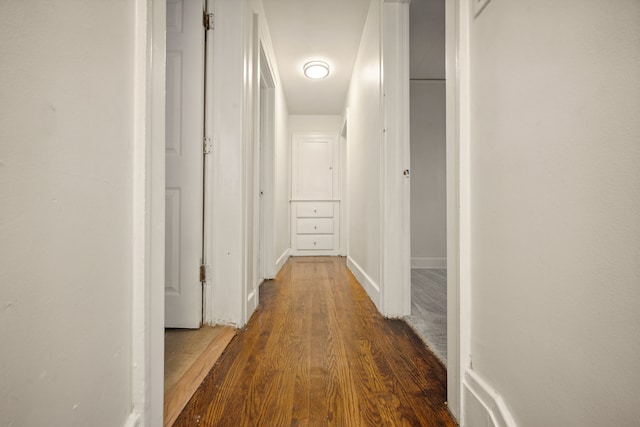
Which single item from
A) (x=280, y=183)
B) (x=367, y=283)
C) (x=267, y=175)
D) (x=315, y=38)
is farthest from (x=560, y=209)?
(x=280, y=183)

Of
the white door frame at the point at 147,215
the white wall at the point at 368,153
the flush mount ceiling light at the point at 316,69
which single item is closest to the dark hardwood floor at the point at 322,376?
the white door frame at the point at 147,215

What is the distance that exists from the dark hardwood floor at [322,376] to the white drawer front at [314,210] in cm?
306

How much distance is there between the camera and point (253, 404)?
100 centimetres

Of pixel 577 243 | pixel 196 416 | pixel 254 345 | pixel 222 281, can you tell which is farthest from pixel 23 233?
pixel 222 281

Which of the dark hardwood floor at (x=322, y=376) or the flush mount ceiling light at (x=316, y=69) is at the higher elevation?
the flush mount ceiling light at (x=316, y=69)

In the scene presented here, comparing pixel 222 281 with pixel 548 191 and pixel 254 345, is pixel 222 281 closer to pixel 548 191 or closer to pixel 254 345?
pixel 254 345

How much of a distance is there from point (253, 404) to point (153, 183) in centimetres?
78

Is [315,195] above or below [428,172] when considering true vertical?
below

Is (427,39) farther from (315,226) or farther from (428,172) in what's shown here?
(315,226)

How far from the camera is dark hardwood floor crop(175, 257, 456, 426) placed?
937 millimetres

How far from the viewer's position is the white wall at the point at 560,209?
43 cm

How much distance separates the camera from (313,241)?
5.02m

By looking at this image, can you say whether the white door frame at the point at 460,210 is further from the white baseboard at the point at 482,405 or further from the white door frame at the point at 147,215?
the white door frame at the point at 147,215

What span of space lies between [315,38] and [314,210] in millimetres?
2678
